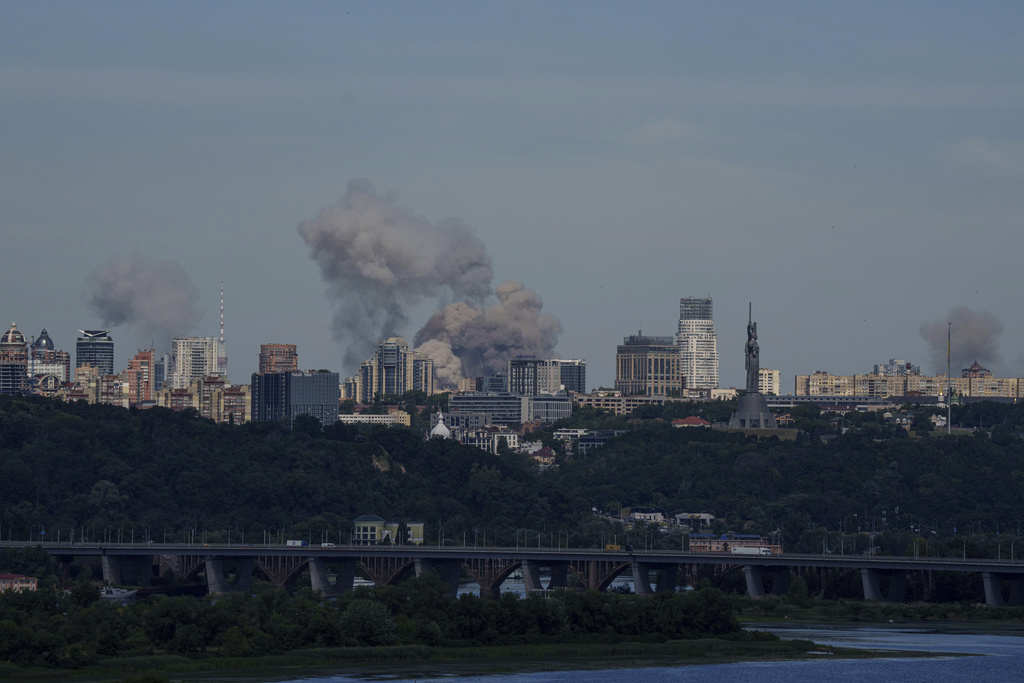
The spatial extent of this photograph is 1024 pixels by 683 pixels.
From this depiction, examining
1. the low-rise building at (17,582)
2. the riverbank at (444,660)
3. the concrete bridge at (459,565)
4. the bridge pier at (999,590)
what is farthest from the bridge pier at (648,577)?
the low-rise building at (17,582)

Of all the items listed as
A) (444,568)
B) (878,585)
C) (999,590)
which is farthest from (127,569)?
(999,590)

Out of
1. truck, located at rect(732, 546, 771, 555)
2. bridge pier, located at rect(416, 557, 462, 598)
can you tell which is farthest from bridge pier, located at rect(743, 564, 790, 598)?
bridge pier, located at rect(416, 557, 462, 598)

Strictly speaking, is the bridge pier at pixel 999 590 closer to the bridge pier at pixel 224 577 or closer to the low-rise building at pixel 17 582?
the bridge pier at pixel 224 577

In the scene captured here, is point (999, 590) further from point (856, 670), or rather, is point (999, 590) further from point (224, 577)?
point (224, 577)

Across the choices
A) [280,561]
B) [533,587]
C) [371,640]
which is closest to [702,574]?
[533,587]

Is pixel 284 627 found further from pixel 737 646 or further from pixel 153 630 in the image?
pixel 737 646

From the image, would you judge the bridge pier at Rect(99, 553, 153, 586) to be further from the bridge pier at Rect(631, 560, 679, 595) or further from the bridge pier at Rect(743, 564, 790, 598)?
the bridge pier at Rect(743, 564, 790, 598)
